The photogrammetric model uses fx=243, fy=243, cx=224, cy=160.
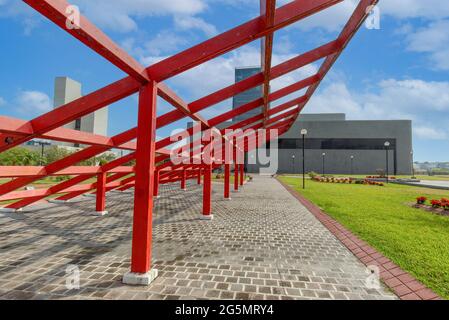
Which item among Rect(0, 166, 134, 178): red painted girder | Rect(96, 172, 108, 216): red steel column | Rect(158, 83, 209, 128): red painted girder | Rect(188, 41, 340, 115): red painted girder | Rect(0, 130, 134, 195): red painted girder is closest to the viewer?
Rect(158, 83, 209, 128): red painted girder

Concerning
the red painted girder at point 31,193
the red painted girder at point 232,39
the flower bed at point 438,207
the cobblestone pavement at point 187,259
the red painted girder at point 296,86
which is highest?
the red painted girder at point 296,86

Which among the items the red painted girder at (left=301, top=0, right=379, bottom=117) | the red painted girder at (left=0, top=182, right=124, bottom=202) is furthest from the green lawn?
the red painted girder at (left=0, top=182, right=124, bottom=202)

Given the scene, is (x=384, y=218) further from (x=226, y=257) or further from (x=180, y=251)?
(x=180, y=251)

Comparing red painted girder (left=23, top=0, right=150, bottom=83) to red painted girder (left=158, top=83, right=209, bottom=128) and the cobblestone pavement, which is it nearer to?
red painted girder (left=158, top=83, right=209, bottom=128)

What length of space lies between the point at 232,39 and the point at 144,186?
105 inches

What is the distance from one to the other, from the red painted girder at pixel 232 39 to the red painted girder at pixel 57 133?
215 cm

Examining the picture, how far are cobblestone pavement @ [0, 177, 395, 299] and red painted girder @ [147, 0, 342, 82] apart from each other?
3385 millimetres

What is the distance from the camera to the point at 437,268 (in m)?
4.37

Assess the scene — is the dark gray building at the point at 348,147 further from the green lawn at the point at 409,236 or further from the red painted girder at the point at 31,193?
the red painted girder at the point at 31,193

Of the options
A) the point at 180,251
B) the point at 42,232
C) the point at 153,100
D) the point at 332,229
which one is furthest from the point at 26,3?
the point at 332,229

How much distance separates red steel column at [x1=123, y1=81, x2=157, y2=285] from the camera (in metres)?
3.91

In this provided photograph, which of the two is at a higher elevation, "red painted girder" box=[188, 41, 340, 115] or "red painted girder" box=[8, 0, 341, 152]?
"red painted girder" box=[188, 41, 340, 115]

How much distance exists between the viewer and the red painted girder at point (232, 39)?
11.3 ft

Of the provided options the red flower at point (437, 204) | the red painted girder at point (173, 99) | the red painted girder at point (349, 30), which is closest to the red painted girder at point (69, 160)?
the red painted girder at point (173, 99)
